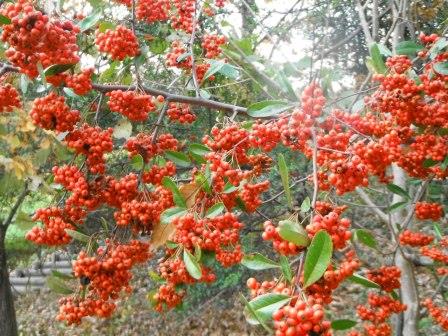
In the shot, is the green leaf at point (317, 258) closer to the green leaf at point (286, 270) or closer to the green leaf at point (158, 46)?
the green leaf at point (286, 270)

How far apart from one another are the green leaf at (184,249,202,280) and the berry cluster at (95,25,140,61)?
119 centimetres

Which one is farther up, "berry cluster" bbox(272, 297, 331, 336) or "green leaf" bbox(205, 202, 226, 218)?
"berry cluster" bbox(272, 297, 331, 336)

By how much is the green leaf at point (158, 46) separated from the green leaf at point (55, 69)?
1924 millimetres

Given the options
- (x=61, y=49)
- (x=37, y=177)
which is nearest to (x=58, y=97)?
(x=61, y=49)

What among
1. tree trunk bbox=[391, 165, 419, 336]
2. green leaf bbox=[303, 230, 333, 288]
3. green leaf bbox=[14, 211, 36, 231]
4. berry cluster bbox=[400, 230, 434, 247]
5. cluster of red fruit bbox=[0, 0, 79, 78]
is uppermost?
cluster of red fruit bbox=[0, 0, 79, 78]

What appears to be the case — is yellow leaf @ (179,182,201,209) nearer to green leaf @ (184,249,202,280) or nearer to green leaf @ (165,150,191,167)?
green leaf @ (184,249,202,280)

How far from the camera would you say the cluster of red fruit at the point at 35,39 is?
1.71 meters

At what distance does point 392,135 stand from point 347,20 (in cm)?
574

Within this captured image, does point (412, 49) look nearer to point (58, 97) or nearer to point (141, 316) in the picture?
Result: point (58, 97)

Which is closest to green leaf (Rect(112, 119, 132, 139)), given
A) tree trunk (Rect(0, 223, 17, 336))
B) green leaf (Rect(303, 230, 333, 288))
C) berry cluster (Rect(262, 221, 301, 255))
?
berry cluster (Rect(262, 221, 301, 255))

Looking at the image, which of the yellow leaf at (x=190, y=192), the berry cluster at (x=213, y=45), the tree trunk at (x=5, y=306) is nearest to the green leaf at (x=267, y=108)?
the yellow leaf at (x=190, y=192)

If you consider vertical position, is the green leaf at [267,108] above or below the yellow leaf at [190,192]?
above

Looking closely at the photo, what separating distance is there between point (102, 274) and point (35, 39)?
99cm

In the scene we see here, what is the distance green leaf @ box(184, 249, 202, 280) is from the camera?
1645 millimetres
